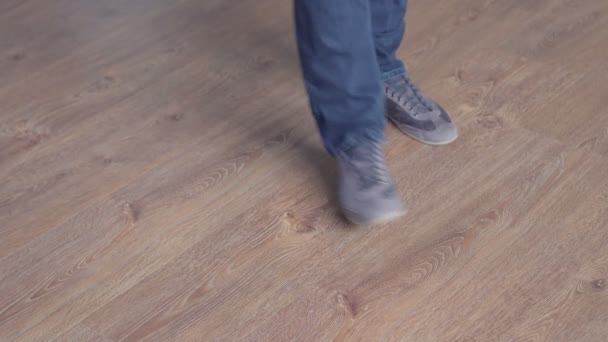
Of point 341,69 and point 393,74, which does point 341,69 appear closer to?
point 341,69

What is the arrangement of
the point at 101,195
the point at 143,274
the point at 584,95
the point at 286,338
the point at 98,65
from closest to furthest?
the point at 286,338
the point at 143,274
the point at 101,195
the point at 584,95
the point at 98,65

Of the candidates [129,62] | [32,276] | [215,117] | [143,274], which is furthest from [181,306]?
[129,62]

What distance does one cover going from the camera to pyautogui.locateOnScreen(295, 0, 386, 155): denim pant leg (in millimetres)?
1105

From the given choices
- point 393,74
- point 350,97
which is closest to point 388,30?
point 393,74

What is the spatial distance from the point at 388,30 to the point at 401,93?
0.12 metres

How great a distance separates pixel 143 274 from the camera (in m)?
1.21

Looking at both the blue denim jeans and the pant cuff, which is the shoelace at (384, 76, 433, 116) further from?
the blue denim jeans

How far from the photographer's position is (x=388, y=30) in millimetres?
1450

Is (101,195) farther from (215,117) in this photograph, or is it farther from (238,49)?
(238,49)

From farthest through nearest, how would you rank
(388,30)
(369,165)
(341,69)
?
(388,30)
(369,165)
(341,69)

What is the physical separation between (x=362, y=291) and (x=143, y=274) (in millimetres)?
339

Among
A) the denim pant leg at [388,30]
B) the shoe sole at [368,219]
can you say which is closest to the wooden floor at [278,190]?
the shoe sole at [368,219]

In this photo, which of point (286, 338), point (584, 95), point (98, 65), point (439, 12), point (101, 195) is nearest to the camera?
point (286, 338)

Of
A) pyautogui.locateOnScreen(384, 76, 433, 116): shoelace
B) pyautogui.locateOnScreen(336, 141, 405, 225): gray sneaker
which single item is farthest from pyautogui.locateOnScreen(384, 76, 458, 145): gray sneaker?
pyautogui.locateOnScreen(336, 141, 405, 225): gray sneaker
